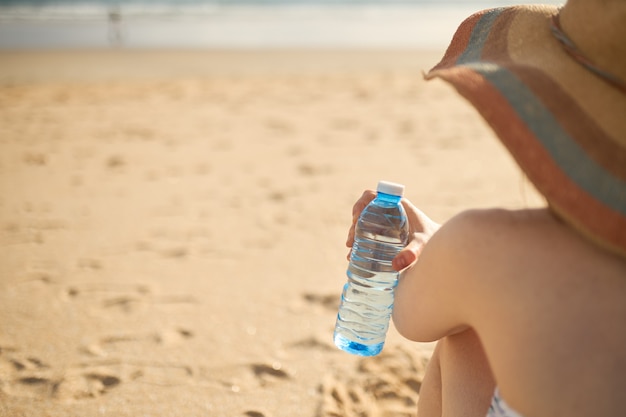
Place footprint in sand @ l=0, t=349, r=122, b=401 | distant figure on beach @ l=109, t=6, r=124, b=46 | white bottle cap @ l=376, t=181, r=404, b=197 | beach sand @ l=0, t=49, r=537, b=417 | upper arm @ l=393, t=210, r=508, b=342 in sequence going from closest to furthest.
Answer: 1. upper arm @ l=393, t=210, r=508, b=342
2. white bottle cap @ l=376, t=181, r=404, b=197
3. footprint in sand @ l=0, t=349, r=122, b=401
4. beach sand @ l=0, t=49, r=537, b=417
5. distant figure on beach @ l=109, t=6, r=124, b=46

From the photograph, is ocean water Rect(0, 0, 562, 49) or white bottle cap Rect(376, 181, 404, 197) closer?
white bottle cap Rect(376, 181, 404, 197)

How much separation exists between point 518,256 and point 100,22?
49.7ft

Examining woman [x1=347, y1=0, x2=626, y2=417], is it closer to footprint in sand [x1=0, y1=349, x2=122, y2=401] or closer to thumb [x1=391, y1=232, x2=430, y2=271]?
thumb [x1=391, y1=232, x2=430, y2=271]

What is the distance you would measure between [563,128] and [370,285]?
1.28m

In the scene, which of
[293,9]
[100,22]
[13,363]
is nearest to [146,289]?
[13,363]

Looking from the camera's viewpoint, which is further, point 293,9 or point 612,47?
point 293,9

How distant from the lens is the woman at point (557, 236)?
44.6 inches

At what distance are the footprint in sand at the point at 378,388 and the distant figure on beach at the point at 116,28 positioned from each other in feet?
38.4

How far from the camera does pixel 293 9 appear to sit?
Result: 20141 millimetres

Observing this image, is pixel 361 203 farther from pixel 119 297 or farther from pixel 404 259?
pixel 119 297

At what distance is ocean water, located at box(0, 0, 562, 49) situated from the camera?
43.7 feet

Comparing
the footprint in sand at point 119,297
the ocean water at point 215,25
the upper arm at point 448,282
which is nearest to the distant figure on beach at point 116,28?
the ocean water at point 215,25

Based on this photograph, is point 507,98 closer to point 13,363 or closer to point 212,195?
point 13,363

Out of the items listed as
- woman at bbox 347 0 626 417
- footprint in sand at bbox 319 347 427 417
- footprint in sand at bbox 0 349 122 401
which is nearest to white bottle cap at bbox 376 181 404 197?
woman at bbox 347 0 626 417
